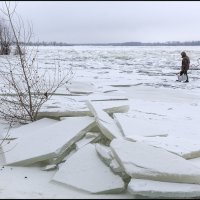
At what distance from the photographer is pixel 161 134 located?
550cm

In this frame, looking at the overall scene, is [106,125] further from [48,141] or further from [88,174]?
[88,174]

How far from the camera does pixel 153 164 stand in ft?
13.0

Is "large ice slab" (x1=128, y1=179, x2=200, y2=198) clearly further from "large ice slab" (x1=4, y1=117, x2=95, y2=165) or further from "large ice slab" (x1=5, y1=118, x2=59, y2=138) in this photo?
"large ice slab" (x1=5, y1=118, x2=59, y2=138)

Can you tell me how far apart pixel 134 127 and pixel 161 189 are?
201 cm

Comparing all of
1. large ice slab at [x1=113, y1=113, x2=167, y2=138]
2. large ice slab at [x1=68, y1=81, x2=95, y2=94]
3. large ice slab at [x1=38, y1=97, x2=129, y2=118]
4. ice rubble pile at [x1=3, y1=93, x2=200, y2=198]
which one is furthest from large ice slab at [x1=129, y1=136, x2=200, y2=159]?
large ice slab at [x1=68, y1=81, x2=95, y2=94]

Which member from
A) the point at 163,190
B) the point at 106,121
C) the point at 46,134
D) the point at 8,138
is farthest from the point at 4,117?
the point at 163,190

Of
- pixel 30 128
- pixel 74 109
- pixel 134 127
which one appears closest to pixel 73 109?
pixel 74 109

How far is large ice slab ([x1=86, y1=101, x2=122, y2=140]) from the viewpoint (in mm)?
5031

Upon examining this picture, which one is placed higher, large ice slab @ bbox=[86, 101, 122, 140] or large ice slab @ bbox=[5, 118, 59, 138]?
large ice slab @ bbox=[86, 101, 122, 140]

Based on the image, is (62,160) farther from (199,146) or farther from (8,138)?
(199,146)

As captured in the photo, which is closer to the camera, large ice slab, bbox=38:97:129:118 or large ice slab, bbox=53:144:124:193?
large ice slab, bbox=53:144:124:193

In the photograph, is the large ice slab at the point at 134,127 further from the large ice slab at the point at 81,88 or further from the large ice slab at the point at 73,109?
the large ice slab at the point at 81,88

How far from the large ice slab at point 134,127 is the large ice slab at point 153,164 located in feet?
2.48

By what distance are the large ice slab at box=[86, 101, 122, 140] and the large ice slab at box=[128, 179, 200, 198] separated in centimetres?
131
